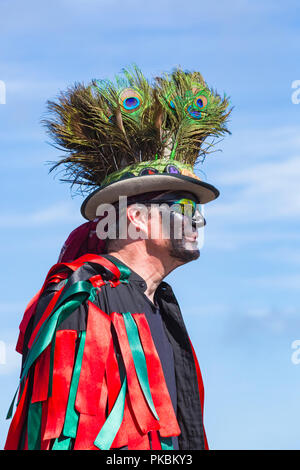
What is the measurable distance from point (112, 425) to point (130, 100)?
2.67 metres

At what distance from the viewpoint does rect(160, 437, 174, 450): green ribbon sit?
596cm

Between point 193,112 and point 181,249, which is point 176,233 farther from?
point 193,112

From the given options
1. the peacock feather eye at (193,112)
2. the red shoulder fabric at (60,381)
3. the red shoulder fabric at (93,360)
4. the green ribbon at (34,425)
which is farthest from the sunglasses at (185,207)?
the green ribbon at (34,425)

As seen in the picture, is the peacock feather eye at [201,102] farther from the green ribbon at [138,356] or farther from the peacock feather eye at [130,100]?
the green ribbon at [138,356]

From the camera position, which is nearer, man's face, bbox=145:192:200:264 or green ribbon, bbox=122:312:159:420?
green ribbon, bbox=122:312:159:420

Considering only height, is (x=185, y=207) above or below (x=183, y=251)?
above

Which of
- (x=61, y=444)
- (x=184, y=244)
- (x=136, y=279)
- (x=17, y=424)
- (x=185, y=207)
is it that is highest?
(x=185, y=207)

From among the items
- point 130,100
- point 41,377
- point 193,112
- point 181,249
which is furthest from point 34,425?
point 193,112

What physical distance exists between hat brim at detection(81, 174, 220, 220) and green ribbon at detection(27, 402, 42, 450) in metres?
1.73

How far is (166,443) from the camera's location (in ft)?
19.7

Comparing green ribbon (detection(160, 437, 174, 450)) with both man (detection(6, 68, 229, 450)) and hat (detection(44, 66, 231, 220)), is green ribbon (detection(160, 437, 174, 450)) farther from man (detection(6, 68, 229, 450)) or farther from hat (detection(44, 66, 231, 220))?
hat (detection(44, 66, 231, 220))

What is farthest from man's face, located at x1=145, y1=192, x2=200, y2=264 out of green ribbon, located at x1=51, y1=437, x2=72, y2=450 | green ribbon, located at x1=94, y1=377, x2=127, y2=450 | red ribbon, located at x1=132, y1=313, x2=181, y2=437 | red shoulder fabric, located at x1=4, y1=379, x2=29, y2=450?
green ribbon, located at x1=51, y1=437, x2=72, y2=450

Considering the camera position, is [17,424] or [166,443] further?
[166,443]

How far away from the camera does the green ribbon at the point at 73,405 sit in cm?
547
